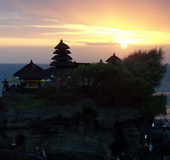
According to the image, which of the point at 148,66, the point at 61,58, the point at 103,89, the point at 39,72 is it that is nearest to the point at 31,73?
the point at 39,72

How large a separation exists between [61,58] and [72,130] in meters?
14.8

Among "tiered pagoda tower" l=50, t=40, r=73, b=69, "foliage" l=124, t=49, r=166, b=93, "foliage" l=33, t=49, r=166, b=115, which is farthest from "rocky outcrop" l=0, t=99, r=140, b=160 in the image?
"tiered pagoda tower" l=50, t=40, r=73, b=69

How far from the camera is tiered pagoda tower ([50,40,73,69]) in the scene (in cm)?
4856

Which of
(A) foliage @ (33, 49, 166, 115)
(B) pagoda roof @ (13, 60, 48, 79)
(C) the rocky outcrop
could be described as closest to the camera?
(C) the rocky outcrop

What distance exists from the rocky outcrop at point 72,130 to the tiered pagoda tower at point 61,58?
42.8ft

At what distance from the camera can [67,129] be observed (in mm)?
37344

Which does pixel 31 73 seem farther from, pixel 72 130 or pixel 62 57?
pixel 72 130

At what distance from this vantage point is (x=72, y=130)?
3741 centimetres

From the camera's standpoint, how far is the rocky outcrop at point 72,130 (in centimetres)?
3578

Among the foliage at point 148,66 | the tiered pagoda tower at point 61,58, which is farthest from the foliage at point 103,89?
the tiered pagoda tower at point 61,58

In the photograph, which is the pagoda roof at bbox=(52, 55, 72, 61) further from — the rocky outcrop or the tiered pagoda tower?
the rocky outcrop

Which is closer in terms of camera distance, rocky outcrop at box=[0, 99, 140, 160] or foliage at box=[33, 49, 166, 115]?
rocky outcrop at box=[0, 99, 140, 160]

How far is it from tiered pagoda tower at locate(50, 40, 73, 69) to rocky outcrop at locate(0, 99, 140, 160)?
1305 cm

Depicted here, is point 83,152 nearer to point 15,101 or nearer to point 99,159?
point 99,159
